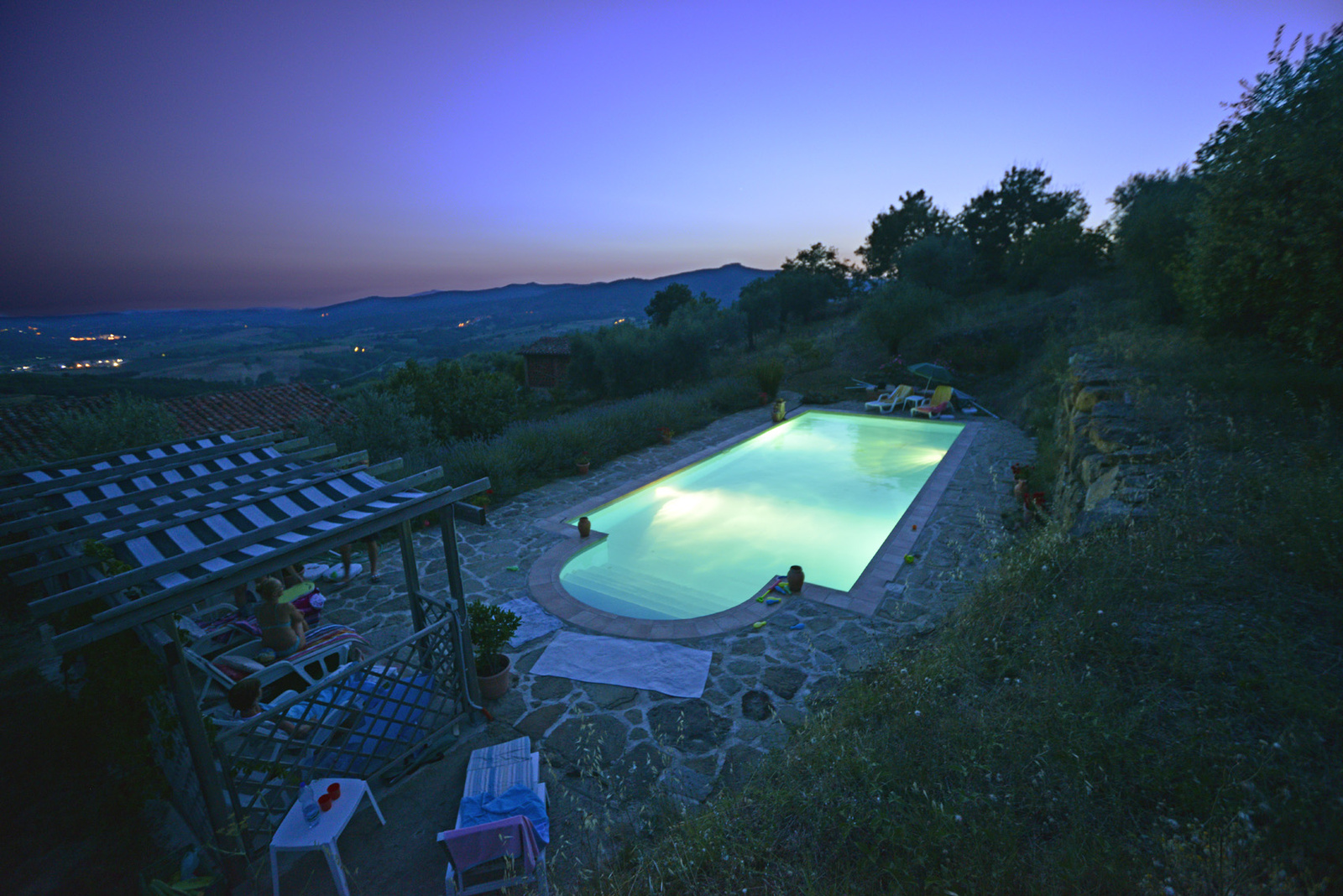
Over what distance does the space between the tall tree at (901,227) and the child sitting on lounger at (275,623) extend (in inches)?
1661

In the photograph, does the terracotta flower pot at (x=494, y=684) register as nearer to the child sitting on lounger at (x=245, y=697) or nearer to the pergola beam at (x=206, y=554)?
the child sitting on lounger at (x=245, y=697)

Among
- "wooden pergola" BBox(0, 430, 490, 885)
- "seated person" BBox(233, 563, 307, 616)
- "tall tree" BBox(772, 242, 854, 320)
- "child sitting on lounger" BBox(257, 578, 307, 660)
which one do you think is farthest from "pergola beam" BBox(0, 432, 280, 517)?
"tall tree" BBox(772, 242, 854, 320)

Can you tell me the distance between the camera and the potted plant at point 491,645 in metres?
4.26

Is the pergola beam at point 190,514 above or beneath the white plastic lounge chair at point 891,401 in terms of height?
above

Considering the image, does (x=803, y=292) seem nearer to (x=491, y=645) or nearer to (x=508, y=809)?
(x=491, y=645)

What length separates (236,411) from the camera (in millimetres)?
20250

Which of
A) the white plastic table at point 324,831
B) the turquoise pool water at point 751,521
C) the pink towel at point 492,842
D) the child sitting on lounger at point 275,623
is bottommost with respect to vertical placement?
the turquoise pool water at point 751,521

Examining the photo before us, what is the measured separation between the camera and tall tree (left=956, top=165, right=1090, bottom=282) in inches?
1286

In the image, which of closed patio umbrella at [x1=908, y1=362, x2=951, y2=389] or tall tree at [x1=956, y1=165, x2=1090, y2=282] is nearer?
closed patio umbrella at [x1=908, y1=362, x2=951, y2=389]

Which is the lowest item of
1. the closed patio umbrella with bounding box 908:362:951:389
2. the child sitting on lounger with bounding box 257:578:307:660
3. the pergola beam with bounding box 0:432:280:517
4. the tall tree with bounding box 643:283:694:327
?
the child sitting on lounger with bounding box 257:578:307:660

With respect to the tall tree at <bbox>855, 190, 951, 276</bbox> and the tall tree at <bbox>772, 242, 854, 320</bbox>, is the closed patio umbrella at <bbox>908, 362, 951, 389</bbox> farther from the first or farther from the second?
the tall tree at <bbox>855, 190, 951, 276</bbox>

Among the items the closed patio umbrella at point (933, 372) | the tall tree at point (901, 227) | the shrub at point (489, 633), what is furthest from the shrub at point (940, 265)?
the shrub at point (489, 633)

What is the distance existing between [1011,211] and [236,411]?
45442 mm

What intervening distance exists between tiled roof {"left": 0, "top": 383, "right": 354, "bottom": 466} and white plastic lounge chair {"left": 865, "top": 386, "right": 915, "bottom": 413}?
15.7 meters
